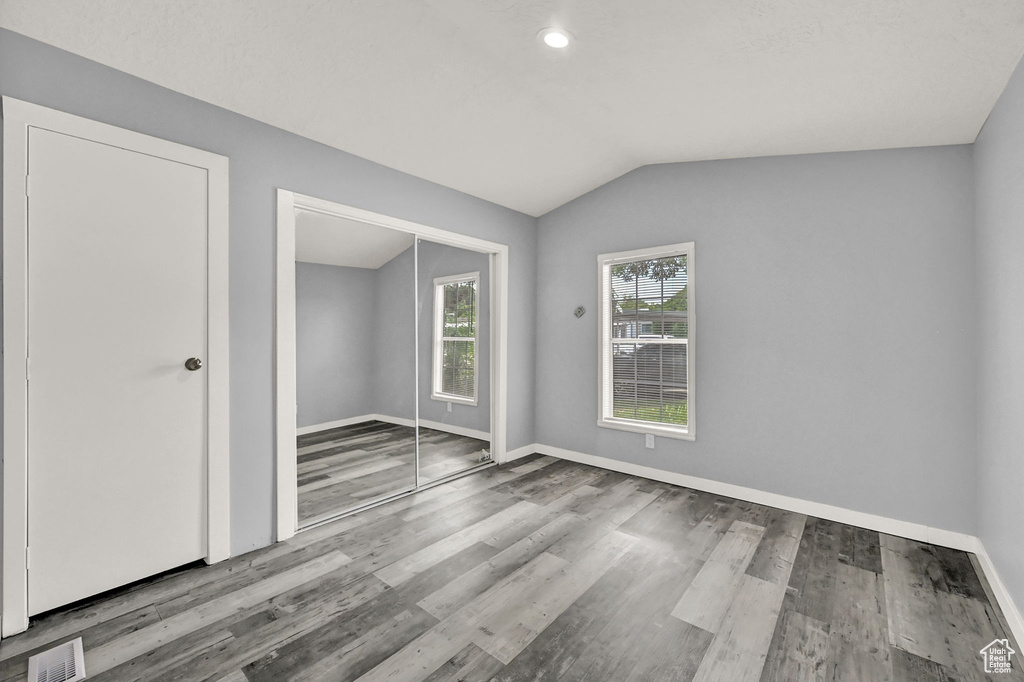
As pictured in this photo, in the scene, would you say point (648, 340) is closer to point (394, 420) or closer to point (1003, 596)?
point (394, 420)

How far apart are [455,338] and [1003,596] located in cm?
368

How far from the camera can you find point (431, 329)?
151 inches

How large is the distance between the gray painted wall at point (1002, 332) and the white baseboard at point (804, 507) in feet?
0.69

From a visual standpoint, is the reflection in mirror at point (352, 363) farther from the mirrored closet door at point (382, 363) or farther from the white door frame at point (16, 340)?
the white door frame at point (16, 340)

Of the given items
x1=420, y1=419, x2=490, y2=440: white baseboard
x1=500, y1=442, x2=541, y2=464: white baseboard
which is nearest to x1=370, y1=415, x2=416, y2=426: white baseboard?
x1=420, y1=419, x2=490, y2=440: white baseboard

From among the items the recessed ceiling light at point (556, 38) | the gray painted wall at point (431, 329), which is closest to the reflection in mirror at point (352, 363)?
A: the gray painted wall at point (431, 329)

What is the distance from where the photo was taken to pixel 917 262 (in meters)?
2.85

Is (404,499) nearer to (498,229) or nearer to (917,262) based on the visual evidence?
(498,229)

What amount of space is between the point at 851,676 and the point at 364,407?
3095 mm

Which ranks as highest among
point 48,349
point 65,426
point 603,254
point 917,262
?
point 603,254

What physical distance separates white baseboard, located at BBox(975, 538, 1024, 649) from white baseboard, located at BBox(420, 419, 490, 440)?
11.3 feet

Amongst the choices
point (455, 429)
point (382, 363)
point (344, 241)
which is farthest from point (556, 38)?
point (455, 429)

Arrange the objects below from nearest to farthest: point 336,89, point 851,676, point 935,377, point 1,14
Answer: point 851,676, point 1,14, point 336,89, point 935,377

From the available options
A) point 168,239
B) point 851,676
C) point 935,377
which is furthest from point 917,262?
point 168,239
